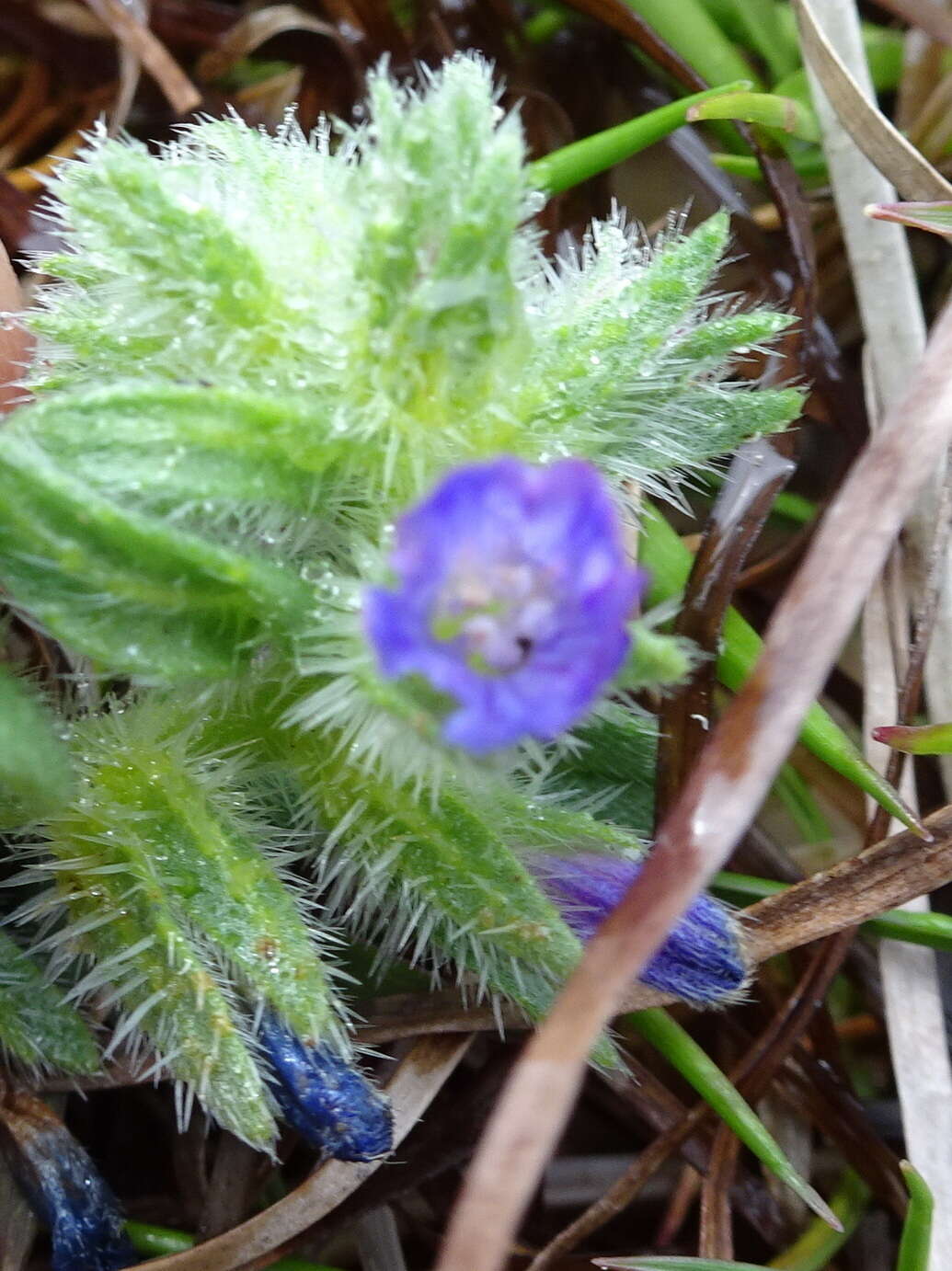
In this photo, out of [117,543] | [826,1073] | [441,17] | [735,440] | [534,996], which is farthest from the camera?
[441,17]

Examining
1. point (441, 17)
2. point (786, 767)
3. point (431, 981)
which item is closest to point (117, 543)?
point (431, 981)

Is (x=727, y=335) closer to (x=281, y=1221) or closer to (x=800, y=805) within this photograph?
(x=800, y=805)

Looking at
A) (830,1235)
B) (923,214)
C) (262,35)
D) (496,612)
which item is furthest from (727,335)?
(262,35)

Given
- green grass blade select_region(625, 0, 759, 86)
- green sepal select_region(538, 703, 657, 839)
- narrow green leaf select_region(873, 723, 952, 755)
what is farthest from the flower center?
green grass blade select_region(625, 0, 759, 86)

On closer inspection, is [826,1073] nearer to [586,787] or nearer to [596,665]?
[586,787]

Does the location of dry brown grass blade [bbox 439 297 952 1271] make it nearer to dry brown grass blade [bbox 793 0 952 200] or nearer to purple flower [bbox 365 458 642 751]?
purple flower [bbox 365 458 642 751]

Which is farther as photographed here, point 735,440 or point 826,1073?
point 826,1073
